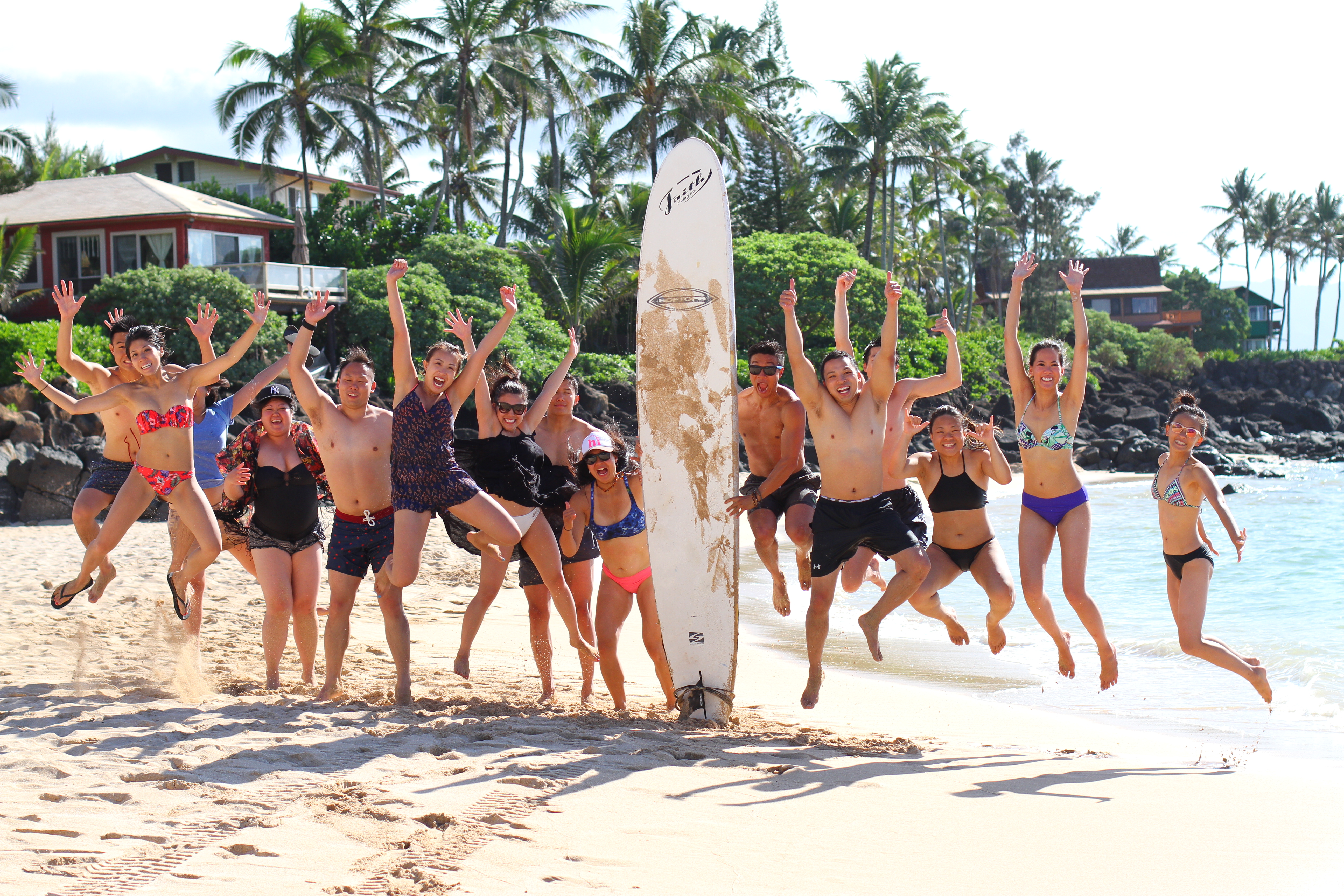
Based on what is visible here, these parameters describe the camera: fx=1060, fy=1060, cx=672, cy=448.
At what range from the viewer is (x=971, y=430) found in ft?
21.0

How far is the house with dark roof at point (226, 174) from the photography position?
35.5m

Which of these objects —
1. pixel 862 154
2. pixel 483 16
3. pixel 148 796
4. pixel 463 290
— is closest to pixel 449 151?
pixel 483 16

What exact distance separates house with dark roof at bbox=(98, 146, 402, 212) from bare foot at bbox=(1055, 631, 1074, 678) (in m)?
33.0

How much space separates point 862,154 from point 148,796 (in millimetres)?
35676

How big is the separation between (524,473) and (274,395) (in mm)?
1500

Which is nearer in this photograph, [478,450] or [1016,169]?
[478,450]

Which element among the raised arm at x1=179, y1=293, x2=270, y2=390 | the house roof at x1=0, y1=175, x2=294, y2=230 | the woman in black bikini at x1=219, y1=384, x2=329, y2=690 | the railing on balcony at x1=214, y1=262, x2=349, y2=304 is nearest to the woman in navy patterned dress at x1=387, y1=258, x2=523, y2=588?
the woman in black bikini at x1=219, y1=384, x2=329, y2=690

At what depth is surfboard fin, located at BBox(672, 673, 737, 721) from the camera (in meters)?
5.88

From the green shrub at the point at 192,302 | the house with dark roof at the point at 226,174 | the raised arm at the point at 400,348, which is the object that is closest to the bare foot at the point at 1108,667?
the raised arm at the point at 400,348

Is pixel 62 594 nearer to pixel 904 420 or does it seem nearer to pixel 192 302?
pixel 904 420

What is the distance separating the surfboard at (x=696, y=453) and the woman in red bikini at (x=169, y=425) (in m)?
2.33

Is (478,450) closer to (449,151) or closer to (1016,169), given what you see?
(449,151)

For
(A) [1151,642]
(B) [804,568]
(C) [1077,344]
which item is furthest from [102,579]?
(A) [1151,642]

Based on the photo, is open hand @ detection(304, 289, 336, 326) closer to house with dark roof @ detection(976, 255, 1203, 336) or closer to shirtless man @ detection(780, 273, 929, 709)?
shirtless man @ detection(780, 273, 929, 709)
